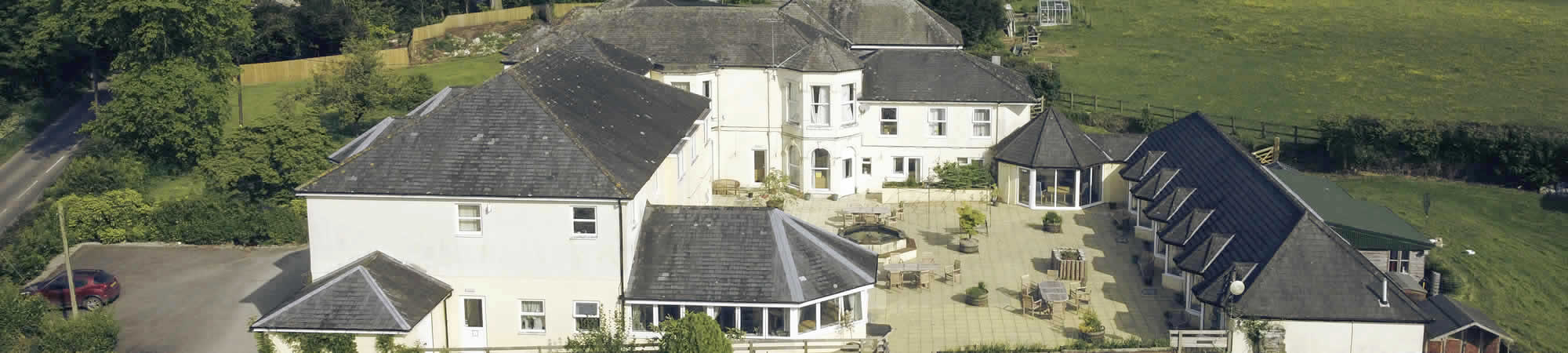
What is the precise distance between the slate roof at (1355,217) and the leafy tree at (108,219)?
36184 mm

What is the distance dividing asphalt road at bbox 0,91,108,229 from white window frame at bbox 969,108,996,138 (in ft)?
110

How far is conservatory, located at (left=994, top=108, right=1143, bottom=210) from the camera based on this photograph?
51062mm

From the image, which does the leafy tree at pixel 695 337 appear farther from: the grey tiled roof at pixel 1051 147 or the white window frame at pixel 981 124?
the white window frame at pixel 981 124

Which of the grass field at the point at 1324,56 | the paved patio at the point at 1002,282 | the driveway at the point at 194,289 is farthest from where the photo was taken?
the grass field at the point at 1324,56

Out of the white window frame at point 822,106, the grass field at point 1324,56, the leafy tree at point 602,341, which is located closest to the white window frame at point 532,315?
the leafy tree at point 602,341

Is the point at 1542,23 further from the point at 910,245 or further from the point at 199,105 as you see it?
the point at 199,105

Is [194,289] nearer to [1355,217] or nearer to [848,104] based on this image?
[848,104]

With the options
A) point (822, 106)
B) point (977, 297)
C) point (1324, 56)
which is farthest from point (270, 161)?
point (1324, 56)

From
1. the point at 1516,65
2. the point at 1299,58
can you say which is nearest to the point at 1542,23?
the point at 1516,65

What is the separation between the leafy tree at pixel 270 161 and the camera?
4809 centimetres

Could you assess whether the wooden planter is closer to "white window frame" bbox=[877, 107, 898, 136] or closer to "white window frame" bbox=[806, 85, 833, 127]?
"white window frame" bbox=[806, 85, 833, 127]

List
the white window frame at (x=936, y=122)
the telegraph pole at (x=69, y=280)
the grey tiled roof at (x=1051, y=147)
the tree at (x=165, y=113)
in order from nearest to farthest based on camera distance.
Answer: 1. the telegraph pole at (x=69, y=280)
2. the grey tiled roof at (x=1051, y=147)
3. the tree at (x=165, y=113)
4. the white window frame at (x=936, y=122)

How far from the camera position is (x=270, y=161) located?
4856 cm

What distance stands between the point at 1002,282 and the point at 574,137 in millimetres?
14191
